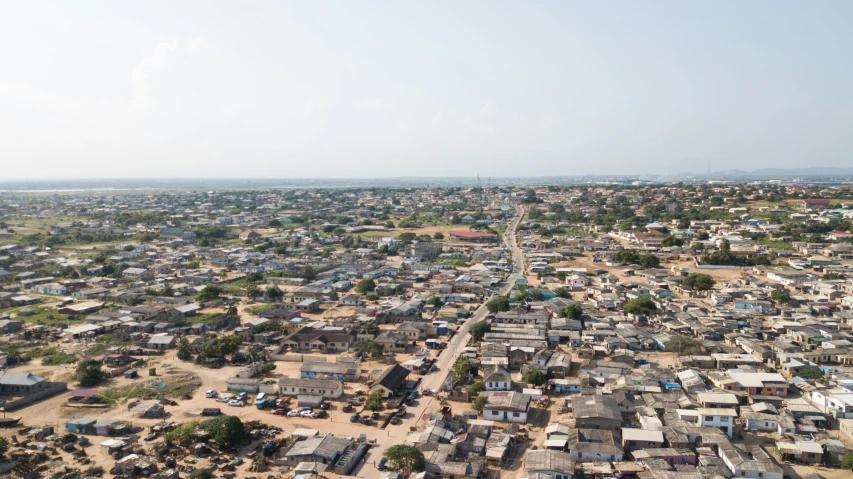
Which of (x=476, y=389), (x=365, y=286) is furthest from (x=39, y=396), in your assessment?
(x=365, y=286)

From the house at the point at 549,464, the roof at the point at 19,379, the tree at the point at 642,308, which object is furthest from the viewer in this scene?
the tree at the point at 642,308

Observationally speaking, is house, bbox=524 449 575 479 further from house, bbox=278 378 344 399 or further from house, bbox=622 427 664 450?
house, bbox=278 378 344 399

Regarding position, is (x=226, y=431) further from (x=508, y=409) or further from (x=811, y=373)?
(x=811, y=373)

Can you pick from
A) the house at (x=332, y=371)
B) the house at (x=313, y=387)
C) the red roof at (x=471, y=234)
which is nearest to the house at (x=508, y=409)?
the house at (x=313, y=387)

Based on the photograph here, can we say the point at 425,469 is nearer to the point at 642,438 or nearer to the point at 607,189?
the point at 642,438

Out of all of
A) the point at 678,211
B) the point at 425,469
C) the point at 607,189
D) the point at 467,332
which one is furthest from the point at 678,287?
the point at 607,189

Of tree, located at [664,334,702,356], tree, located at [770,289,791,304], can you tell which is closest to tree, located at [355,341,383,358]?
tree, located at [664,334,702,356]

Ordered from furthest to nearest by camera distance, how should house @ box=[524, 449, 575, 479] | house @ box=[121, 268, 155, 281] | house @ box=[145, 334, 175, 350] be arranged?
house @ box=[121, 268, 155, 281]
house @ box=[145, 334, 175, 350]
house @ box=[524, 449, 575, 479]

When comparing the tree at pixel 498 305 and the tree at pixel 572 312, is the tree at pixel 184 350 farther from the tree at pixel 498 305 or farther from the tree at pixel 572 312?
the tree at pixel 572 312
